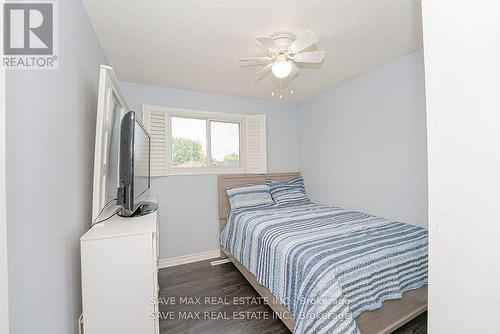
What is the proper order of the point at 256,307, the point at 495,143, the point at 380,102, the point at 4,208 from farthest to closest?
1. the point at 380,102
2. the point at 256,307
3. the point at 4,208
4. the point at 495,143

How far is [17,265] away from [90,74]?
4.65 ft

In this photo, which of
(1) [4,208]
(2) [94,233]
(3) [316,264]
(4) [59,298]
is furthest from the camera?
(3) [316,264]

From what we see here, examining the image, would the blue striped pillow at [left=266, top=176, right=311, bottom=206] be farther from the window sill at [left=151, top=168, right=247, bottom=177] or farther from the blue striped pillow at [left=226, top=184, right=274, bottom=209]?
the window sill at [left=151, top=168, right=247, bottom=177]

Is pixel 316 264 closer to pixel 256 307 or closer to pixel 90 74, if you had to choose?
pixel 256 307

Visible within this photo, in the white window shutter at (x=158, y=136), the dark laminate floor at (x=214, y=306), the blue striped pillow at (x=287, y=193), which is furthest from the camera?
the blue striped pillow at (x=287, y=193)

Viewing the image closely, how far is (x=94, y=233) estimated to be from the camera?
1165mm

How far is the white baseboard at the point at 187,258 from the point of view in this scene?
2.72 metres

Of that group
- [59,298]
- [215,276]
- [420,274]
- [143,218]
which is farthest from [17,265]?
[420,274]

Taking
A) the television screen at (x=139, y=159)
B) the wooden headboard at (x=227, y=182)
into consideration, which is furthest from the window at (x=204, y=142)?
the television screen at (x=139, y=159)

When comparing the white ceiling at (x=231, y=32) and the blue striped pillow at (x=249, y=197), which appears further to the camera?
the blue striped pillow at (x=249, y=197)

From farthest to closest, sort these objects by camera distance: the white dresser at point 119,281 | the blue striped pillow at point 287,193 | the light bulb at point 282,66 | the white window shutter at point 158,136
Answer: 1. the blue striped pillow at point 287,193
2. the white window shutter at point 158,136
3. the light bulb at point 282,66
4. the white dresser at point 119,281

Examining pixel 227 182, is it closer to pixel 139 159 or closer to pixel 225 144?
pixel 225 144

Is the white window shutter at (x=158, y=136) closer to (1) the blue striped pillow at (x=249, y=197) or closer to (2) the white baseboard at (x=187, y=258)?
(1) the blue striped pillow at (x=249, y=197)

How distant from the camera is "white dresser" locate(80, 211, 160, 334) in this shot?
1096 mm
